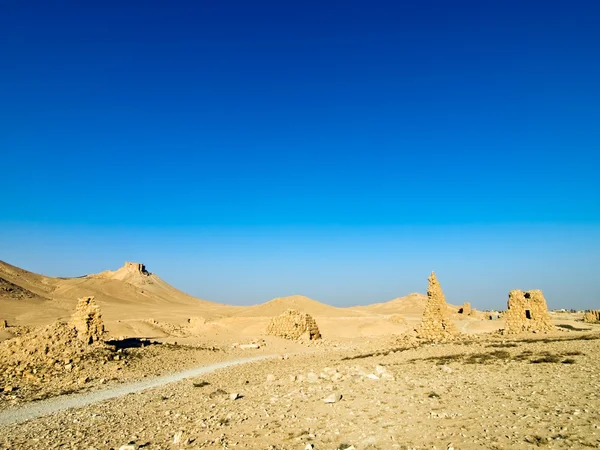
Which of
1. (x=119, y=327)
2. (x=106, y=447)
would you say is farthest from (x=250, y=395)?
(x=119, y=327)

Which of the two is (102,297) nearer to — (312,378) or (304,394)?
(312,378)

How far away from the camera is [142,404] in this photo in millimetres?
12961

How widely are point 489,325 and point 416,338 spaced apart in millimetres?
20024

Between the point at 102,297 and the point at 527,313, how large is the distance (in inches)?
2999

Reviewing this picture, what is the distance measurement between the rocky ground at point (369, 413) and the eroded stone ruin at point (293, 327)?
65.5ft

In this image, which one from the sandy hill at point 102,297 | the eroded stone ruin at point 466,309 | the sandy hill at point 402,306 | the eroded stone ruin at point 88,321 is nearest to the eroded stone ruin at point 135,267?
the sandy hill at point 102,297

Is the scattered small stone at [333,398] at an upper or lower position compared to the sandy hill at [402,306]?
lower

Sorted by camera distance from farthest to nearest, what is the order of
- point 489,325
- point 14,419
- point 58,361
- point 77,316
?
point 489,325 < point 77,316 < point 58,361 < point 14,419

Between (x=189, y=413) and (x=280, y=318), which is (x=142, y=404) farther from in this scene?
(x=280, y=318)

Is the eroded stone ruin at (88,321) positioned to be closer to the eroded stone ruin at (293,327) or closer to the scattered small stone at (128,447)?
the eroded stone ruin at (293,327)

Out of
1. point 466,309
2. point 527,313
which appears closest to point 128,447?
point 527,313

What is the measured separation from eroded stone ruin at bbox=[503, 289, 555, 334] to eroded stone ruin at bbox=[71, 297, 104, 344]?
25239mm

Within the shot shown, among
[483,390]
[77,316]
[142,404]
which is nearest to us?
[483,390]

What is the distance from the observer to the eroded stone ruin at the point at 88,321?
2450cm
